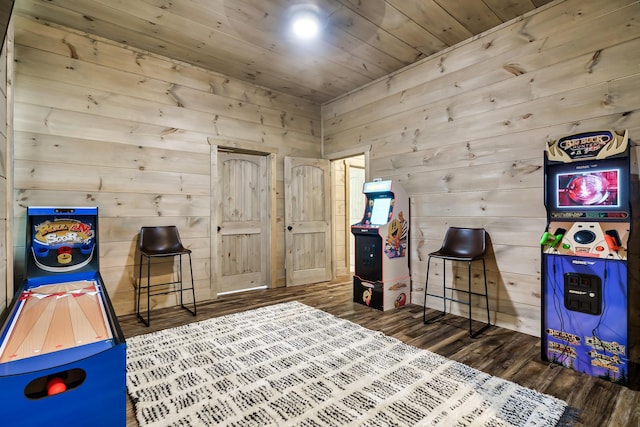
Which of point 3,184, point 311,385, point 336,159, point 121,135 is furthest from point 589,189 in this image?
point 121,135

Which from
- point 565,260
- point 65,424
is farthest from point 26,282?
point 565,260

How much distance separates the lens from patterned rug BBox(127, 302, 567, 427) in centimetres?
176

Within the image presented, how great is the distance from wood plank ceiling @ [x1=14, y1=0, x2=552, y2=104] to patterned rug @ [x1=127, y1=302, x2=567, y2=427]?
2955 millimetres

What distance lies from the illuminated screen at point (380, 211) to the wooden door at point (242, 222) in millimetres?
1676

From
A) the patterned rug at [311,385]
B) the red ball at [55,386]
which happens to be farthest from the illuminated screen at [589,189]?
the red ball at [55,386]

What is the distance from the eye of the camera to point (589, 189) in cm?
227

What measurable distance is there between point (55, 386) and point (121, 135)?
307cm

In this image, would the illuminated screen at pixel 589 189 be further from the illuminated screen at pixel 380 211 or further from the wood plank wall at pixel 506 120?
the illuminated screen at pixel 380 211

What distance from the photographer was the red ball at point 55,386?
45.9 inches

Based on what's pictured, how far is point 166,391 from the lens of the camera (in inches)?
78.7

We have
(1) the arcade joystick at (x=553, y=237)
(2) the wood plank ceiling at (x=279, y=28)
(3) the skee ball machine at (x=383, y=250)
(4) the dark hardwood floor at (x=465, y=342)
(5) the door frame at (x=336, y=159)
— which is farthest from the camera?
(5) the door frame at (x=336, y=159)

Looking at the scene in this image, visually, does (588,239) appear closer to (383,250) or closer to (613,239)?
(613,239)

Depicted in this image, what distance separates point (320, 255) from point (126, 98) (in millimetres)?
3371

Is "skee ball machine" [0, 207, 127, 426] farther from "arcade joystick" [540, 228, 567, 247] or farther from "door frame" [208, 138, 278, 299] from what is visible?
"arcade joystick" [540, 228, 567, 247]
